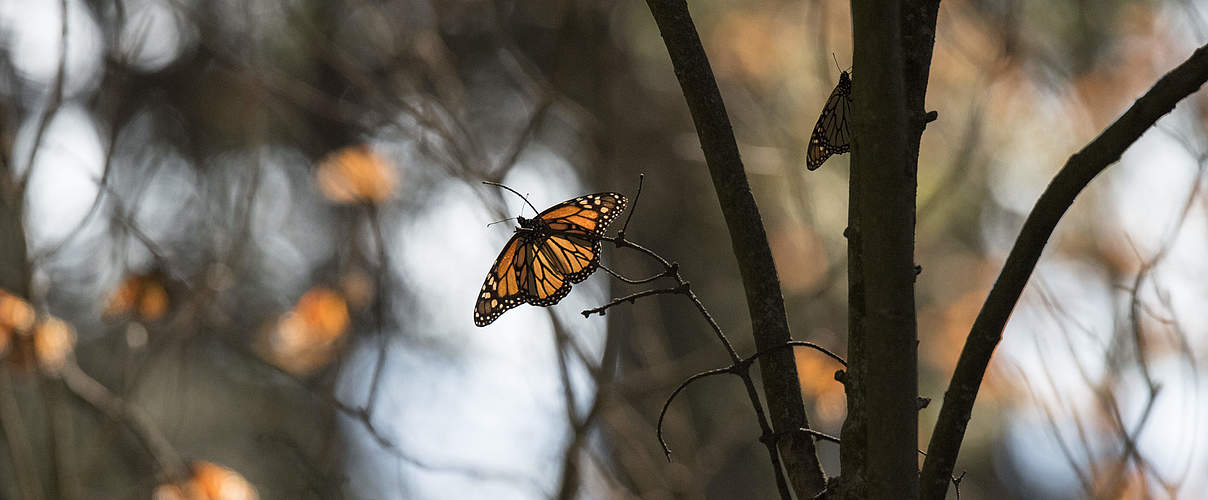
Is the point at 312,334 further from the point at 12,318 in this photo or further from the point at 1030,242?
the point at 1030,242

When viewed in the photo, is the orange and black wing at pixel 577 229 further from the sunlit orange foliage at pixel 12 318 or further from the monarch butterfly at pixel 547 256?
the sunlit orange foliage at pixel 12 318

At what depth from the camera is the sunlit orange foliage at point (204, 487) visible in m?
1.58

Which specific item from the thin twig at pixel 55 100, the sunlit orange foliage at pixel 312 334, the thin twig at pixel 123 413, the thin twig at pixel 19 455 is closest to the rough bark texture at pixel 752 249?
the thin twig at pixel 55 100

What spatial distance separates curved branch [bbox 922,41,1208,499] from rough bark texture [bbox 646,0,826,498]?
7 cm

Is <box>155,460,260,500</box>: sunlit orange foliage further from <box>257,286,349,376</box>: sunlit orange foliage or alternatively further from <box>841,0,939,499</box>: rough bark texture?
<box>841,0,939,499</box>: rough bark texture

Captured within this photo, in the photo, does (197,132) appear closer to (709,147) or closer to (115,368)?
(115,368)

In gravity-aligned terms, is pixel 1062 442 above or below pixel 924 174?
below

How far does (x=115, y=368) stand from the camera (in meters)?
3.07

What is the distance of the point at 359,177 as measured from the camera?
184cm

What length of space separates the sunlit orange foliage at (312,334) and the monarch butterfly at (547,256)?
4.93 ft

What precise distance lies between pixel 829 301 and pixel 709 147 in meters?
1.66

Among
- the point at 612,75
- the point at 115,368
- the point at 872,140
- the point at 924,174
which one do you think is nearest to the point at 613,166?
the point at 612,75

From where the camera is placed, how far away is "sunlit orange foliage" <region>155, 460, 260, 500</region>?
1580mm

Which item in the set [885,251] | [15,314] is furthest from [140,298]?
[885,251]
